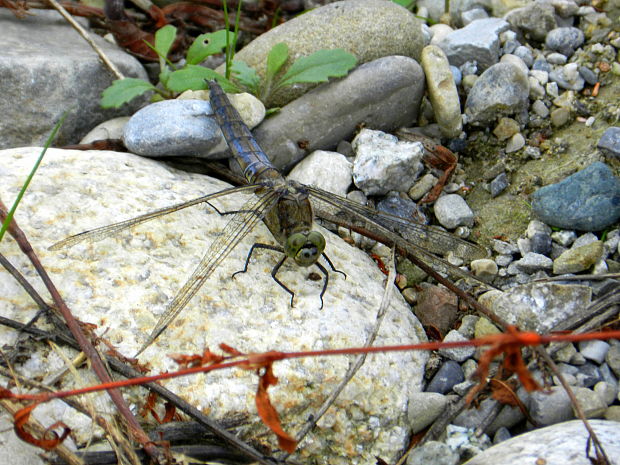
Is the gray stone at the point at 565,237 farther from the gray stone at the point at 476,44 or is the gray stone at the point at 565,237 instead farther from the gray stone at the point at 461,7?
the gray stone at the point at 461,7

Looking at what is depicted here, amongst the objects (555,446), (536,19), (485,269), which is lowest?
(485,269)

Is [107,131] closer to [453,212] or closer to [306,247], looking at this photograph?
[306,247]

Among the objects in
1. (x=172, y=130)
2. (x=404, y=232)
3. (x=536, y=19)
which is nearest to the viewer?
(x=404, y=232)

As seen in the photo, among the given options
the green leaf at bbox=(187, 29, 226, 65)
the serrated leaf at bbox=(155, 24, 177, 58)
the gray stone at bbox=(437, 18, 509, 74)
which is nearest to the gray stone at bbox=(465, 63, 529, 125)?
the gray stone at bbox=(437, 18, 509, 74)

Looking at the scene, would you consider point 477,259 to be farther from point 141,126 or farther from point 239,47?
point 239,47

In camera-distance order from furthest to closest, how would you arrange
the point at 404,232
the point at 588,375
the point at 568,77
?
1. the point at 568,77
2. the point at 404,232
3. the point at 588,375

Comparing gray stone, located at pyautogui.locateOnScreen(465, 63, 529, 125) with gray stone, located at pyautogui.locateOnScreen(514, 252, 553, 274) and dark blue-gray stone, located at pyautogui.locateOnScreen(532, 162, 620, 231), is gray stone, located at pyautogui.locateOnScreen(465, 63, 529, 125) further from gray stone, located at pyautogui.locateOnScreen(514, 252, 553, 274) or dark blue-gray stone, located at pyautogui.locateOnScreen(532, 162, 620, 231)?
gray stone, located at pyautogui.locateOnScreen(514, 252, 553, 274)

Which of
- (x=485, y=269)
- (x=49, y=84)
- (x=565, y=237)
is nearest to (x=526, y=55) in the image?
(x=565, y=237)
